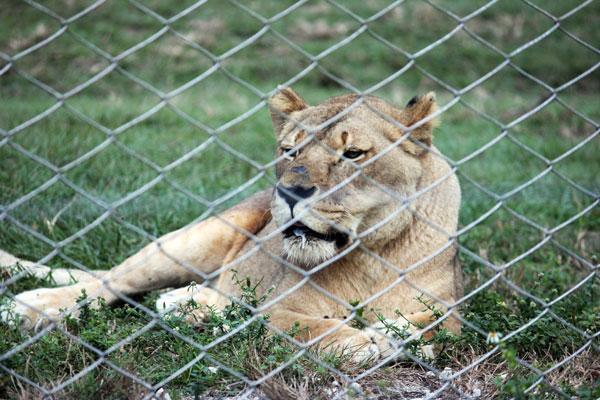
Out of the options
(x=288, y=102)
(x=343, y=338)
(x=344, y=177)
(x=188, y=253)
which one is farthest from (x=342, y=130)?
(x=188, y=253)

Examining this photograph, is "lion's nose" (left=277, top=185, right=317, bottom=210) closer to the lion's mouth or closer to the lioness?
the lioness

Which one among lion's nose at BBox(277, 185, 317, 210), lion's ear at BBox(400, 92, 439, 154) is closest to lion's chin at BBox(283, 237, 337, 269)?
lion's nose at BBox(277, 185, 317, 210)

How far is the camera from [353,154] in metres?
3.21

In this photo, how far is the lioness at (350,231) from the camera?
9.99ft

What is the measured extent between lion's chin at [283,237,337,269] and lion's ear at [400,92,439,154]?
53 centimetres

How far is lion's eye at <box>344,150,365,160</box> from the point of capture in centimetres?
320

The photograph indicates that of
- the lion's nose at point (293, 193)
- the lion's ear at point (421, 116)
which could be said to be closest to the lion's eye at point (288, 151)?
the lion's nose at point (293, 193)

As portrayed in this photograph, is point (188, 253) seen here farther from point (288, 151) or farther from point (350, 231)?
point (350, 231)

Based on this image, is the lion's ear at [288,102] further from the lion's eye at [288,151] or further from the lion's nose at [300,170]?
the lion's nose at [300,170]

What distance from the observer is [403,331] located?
2.95 meters

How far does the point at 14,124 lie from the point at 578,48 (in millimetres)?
7010

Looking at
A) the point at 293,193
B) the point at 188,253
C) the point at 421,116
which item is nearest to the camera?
the point at 293,193

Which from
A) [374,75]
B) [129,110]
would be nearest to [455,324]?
[129,110]

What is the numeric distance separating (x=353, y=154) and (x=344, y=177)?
0.15m
